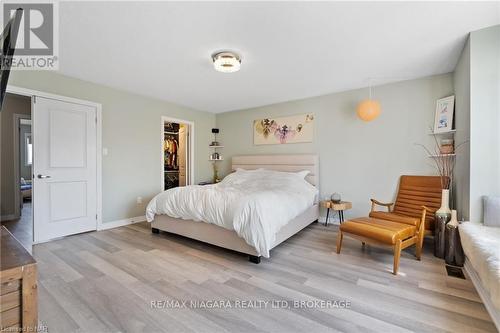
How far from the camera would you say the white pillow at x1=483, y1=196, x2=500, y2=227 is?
7.09 ft

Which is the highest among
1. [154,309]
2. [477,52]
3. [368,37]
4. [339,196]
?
[368,37]

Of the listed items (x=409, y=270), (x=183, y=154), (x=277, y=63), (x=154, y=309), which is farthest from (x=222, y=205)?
(x=183, y=154)

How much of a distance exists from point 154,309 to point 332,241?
8.07 ft

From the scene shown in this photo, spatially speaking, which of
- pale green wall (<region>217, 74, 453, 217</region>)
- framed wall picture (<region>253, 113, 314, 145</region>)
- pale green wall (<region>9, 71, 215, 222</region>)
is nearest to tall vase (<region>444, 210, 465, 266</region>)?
pale green wall (<region>217, 74, 453, 217</region>)

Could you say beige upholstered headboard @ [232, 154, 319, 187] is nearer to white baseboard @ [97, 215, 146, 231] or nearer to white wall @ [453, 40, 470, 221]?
white wall @ [453, 40, 470, 221]

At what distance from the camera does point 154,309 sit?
1.74m

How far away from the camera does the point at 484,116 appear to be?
2277mm

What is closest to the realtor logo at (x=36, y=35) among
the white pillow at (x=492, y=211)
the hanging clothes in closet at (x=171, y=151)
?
the hanging clothes in closet at (x=171, y=151)

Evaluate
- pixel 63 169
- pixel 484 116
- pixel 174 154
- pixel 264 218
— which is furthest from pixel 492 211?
pixel 174 154

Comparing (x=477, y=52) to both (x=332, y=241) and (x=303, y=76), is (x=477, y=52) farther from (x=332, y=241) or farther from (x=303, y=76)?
(x=332, y=241)

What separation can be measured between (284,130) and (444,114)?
2.54 m

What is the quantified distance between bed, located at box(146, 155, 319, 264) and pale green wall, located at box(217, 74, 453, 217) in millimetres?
265

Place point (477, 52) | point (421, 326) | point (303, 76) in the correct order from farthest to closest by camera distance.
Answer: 1. point (303, 76)
2. point (477, 52)
3. point (421, 326)

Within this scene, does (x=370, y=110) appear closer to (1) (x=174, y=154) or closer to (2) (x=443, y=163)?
(2) (x=443, y=163)
